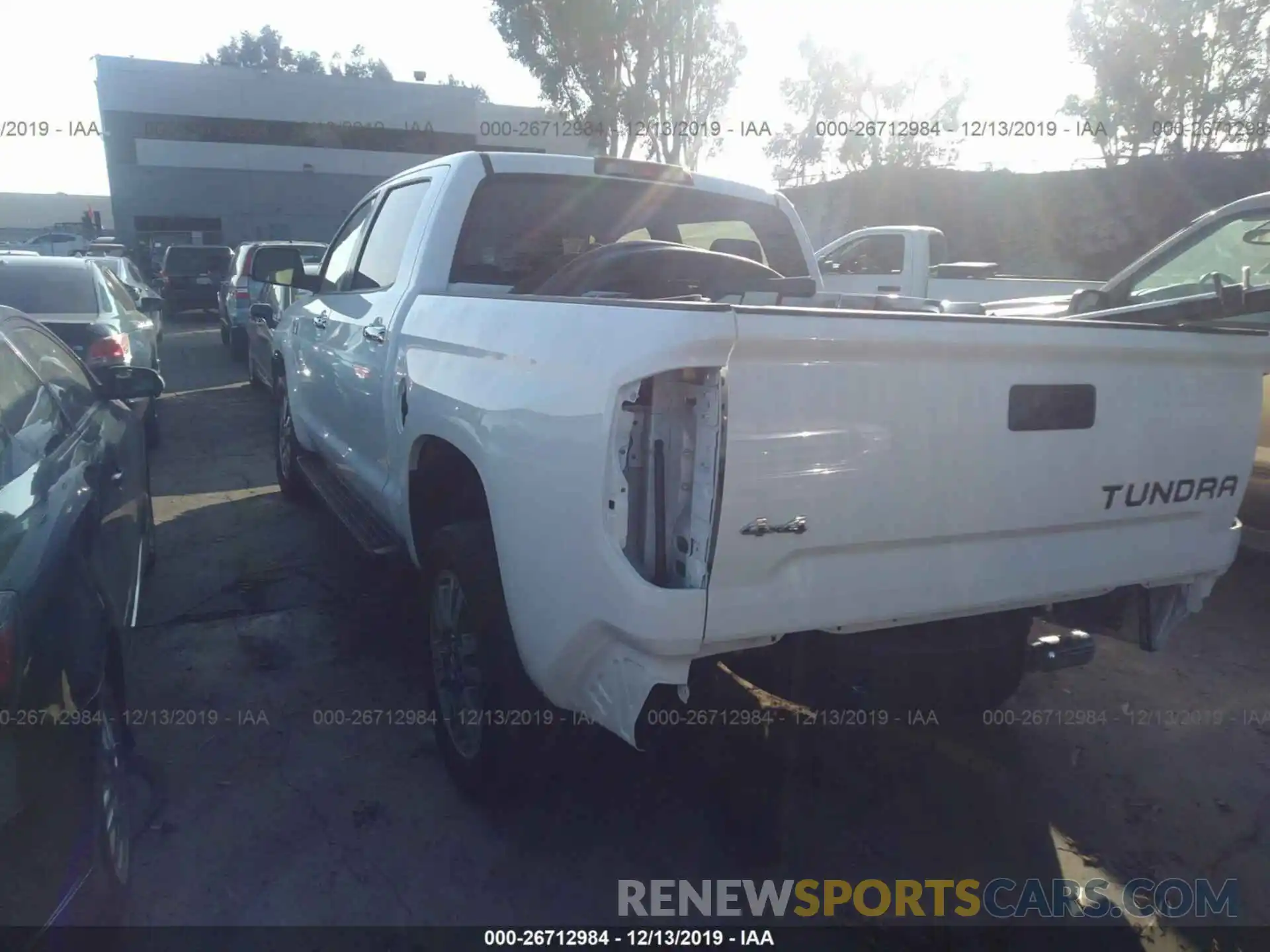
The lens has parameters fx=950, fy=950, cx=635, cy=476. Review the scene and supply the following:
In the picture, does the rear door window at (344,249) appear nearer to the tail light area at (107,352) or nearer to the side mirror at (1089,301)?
the tail light area at (107,352)

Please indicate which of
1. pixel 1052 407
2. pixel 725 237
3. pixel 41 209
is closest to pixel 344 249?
pixel 725 237

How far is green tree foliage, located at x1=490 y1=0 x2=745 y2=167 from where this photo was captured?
2619 centimetres

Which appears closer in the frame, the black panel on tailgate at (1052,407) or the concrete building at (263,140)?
the black panel on tailgate at (1052,407)

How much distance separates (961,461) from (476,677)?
5.35 ft

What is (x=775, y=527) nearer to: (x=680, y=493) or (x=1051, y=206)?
(x=680, y=493)

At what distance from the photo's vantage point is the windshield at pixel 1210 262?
547 centimetres

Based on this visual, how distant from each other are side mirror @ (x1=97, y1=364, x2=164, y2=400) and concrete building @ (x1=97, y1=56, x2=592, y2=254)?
28.5m

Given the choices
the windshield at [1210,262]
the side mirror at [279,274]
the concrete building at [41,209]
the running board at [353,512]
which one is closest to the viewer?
the running board at [353,512]

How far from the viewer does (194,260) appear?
21.7 meters

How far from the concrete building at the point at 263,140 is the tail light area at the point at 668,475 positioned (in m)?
30.8

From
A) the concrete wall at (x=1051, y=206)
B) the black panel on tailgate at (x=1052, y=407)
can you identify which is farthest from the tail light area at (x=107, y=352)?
the concrete wall at (x=1051, y=206)

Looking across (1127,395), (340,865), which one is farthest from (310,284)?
(1127,395)

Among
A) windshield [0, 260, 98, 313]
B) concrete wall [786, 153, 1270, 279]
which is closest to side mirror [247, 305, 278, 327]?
windshield [0, 260, 98, 313]

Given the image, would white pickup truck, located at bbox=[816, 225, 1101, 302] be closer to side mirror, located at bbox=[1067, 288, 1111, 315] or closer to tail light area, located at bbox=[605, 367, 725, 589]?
side mirror, located at bbox=[1067, 288, 1111, 315]
